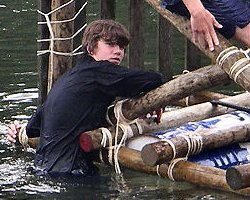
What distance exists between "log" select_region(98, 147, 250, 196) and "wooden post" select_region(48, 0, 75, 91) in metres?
1.64

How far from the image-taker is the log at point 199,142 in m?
8.01

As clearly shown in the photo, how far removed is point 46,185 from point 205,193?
55.3 inches

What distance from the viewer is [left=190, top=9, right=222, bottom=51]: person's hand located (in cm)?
753

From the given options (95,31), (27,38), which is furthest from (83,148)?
(27,38)

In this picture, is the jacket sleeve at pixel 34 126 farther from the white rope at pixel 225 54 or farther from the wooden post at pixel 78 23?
A: the white rope at pixel 225 54

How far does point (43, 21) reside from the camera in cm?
1030

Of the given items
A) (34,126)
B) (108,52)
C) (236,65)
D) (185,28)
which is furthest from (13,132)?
(236,65)

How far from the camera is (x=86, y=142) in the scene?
8.69 meters

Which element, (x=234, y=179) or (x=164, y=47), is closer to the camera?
(x=234, y=179)

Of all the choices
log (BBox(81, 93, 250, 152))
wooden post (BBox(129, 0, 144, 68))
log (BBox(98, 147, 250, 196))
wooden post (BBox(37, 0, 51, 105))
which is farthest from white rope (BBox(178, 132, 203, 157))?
wooden post (BBox(129, 0, 144, 68))

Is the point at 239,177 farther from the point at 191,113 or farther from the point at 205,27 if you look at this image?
the point at 191,113

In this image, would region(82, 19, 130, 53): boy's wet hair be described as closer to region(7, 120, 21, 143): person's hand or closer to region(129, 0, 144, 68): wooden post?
region(7, 120, 21, 143): person's hand

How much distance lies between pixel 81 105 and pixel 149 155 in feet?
3.42

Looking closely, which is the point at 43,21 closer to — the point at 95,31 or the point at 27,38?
the point at 95,31
